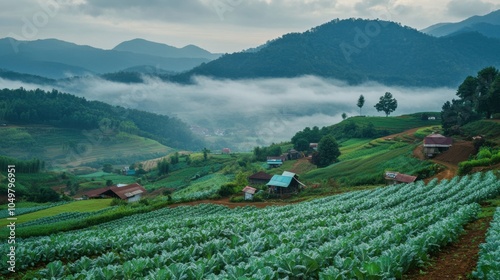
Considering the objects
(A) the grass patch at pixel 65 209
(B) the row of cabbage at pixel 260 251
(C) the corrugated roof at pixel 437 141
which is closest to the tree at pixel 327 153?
(C) the corrugated roof at pixel 437 141

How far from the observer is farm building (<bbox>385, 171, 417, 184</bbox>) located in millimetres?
57559

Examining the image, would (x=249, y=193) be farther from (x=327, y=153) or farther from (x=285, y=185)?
(x=327, y=153)

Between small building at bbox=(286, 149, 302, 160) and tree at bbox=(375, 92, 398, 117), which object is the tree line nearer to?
small building at bbox=(286, 149, 302, 160)

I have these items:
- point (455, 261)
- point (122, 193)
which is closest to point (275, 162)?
point (122, 193)

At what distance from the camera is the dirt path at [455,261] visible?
567 inches

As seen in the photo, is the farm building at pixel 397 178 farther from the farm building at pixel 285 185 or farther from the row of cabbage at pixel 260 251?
the row of cabbage at pixel 260 251

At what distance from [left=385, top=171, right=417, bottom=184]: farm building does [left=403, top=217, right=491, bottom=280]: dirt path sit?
123 feet

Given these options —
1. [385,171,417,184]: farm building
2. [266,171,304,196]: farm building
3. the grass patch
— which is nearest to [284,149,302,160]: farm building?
[266,171,304,196]: farm building

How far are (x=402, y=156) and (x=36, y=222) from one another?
57275 mm

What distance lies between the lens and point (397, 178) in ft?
196

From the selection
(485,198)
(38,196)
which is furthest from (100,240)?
(38,196)

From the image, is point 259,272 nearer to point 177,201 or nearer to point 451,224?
point 451,224

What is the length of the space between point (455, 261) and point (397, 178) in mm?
45485

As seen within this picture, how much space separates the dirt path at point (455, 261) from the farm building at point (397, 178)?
37545mm
